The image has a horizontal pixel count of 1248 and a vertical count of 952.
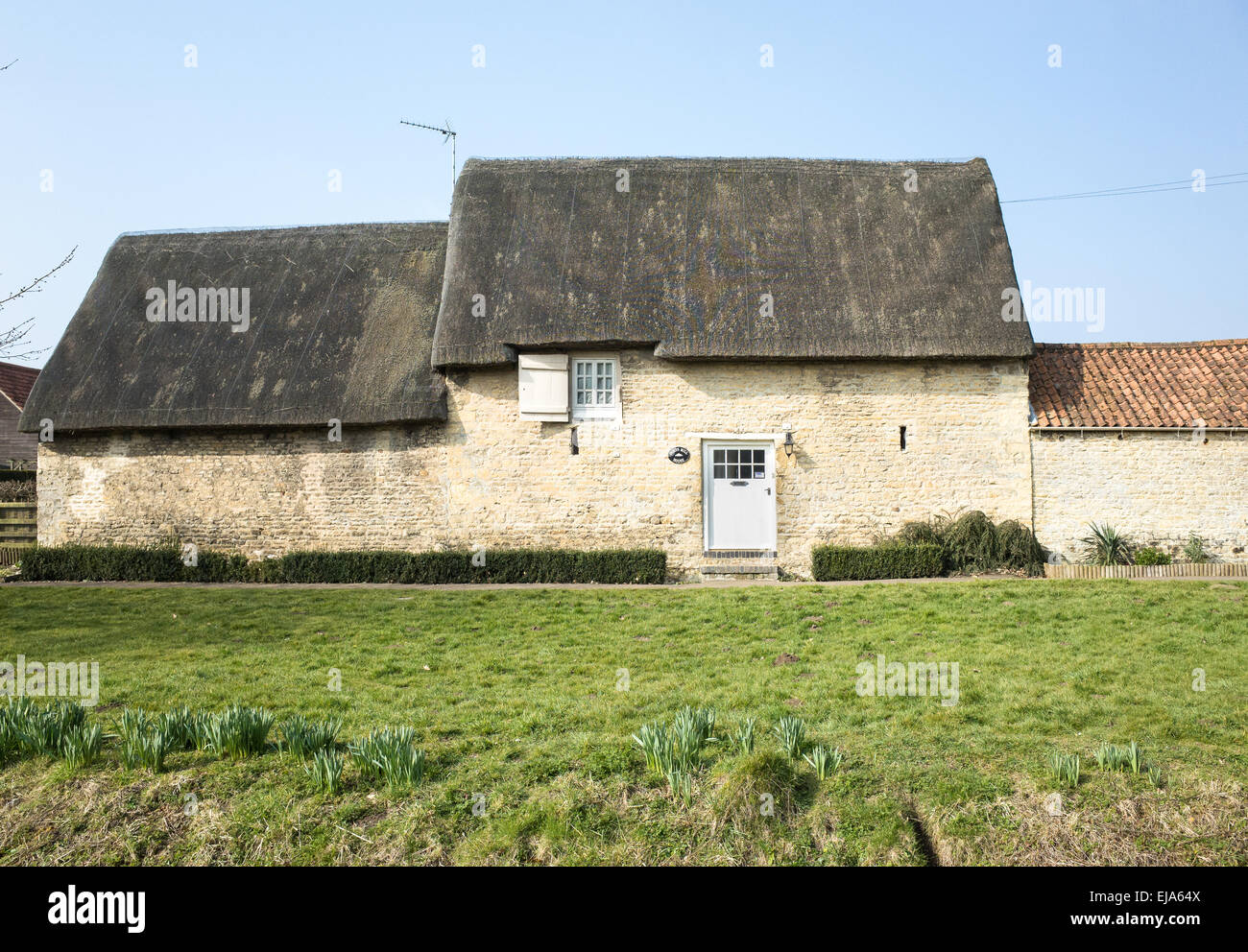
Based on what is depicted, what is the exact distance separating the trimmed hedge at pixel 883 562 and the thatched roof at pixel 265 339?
23.1ft

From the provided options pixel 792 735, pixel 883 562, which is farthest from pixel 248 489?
pixel 792 735

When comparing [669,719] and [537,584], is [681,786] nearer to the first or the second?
[669,719]

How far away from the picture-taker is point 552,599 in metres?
12.7

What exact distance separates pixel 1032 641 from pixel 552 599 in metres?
6.18

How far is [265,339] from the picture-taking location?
1755cm

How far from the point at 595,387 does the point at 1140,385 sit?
962 cm

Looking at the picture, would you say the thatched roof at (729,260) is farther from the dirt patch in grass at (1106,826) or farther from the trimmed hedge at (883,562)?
the dirt patch in grass at (1106,826)

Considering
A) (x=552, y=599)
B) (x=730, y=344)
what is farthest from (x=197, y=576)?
(x=730, y=344)

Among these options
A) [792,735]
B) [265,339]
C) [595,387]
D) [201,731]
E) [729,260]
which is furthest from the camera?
[265,339]

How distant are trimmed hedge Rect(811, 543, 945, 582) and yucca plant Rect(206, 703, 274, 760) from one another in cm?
1023

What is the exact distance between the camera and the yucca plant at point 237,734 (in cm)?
586

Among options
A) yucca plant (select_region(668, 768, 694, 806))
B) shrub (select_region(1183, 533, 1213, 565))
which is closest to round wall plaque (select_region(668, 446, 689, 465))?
shrub (select_region(1183, 533, 1213, 565))

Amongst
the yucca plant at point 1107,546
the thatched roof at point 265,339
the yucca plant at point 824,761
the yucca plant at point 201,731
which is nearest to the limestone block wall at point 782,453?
the yucca plant at point 1107,546

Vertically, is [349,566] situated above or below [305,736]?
above
